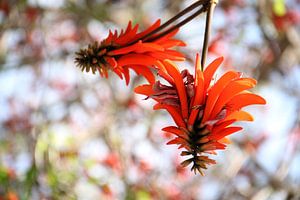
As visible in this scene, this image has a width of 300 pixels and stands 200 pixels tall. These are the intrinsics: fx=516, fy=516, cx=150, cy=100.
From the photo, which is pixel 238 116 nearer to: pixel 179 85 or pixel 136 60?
pixel 179 85

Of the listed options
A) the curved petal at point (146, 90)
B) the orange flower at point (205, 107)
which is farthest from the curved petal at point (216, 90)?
the curved petal at point (146, 90)

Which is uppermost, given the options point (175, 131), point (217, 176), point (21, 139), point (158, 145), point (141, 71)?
point (21, 139)

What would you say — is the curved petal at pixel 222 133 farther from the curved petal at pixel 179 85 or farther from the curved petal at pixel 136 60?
the curved petal at pixel 136 60

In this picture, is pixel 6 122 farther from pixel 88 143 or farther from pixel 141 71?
pixel 141 71

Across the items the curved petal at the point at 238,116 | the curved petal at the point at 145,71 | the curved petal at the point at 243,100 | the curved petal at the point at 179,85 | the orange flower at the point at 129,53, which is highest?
the orange flower at the point at 129,53

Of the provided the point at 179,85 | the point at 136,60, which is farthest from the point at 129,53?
the point at 179,85

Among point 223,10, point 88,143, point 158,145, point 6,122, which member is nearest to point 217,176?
point 158,145

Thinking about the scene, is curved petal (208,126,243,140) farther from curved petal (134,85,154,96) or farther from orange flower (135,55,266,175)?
curved petal (134,85,154,96)
